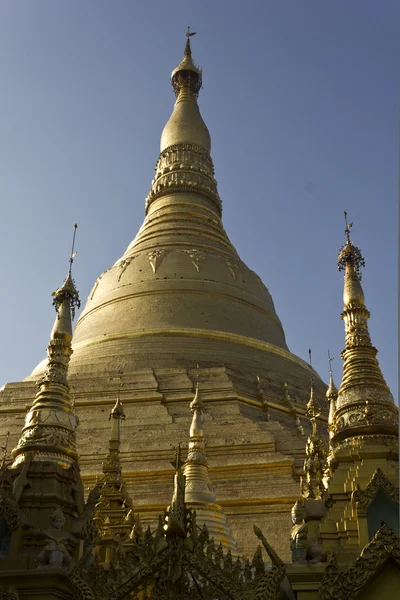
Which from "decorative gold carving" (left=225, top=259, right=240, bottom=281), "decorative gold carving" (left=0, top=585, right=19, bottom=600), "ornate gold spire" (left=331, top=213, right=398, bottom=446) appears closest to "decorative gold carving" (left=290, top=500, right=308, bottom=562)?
"ornate gold spire" (left=331, top=213, right=398, bottom=446)

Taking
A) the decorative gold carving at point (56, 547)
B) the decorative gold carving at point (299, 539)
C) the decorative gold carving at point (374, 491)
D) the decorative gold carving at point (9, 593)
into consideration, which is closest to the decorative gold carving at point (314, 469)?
the decorative gold carving at point (299, 539)

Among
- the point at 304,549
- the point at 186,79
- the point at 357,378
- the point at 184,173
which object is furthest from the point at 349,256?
the point at 186,79

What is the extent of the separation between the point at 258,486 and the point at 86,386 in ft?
28.0

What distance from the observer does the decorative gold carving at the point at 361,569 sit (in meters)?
8.08

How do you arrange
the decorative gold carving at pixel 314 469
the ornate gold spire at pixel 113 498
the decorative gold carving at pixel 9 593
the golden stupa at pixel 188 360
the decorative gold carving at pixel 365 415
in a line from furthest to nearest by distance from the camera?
the golden stupa at pixel 188 360
the ornate gold spire at pixel 113 498
the decorative gold carving at pixel 314 469
the decorative gold carving at pixel 365 415
the decorative gold carving at pixel 9 593

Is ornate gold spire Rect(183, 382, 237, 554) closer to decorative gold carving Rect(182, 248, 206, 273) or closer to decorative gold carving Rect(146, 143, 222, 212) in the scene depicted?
decorative gold carving Rect(182, 248, 206, 273)

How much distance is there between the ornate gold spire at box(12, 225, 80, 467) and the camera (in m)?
11.0

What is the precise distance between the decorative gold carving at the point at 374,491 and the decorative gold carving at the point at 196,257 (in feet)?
79.2

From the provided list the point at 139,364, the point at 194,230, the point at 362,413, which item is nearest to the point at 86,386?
the point at 139,364

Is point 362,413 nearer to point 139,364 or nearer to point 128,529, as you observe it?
point 128,529

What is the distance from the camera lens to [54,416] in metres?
11.5

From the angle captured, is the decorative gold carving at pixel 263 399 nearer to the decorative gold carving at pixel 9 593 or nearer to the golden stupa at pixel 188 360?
the golden stupa at pixel 188 360

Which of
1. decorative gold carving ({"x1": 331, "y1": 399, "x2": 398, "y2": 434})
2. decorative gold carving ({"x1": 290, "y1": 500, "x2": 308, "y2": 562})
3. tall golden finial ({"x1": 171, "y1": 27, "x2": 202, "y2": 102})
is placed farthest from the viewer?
tall golden finial ({"x1": 171, "y1": 27, "x2": 202, "y2": 102})

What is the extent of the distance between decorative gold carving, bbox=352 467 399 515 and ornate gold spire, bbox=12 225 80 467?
13.2ft
